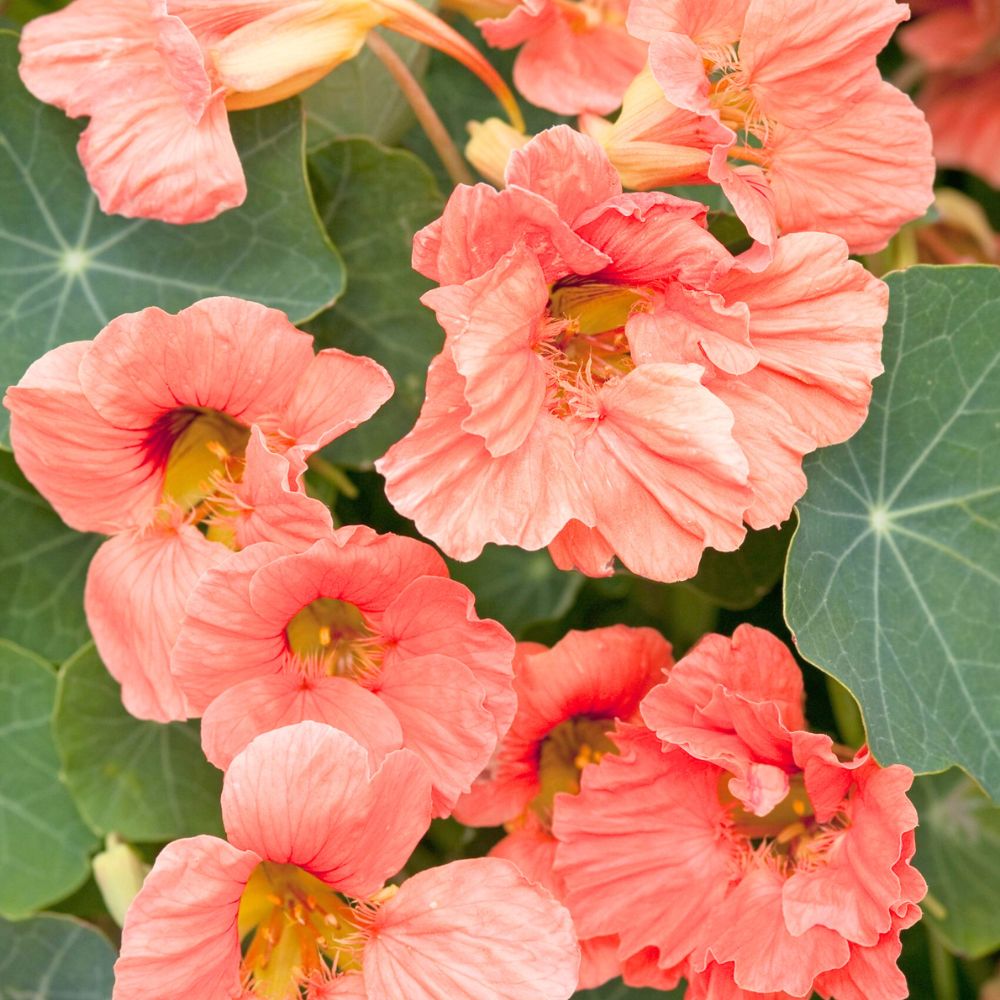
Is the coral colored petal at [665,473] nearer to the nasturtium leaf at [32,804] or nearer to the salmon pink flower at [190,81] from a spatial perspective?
the salmon pink flower at [190,81]

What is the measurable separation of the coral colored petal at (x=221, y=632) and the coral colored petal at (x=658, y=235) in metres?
0.29

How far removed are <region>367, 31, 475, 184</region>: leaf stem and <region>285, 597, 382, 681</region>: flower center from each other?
0.39m

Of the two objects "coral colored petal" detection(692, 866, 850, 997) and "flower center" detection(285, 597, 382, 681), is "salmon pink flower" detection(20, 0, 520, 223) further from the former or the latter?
"coral colored petal" detection(692, 866, 850, 997)

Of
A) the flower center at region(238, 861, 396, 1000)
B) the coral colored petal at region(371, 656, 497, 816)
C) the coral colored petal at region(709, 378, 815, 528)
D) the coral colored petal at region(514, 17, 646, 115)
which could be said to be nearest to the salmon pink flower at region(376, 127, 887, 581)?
the coral colored petal at region(709, 378, 815, 528)

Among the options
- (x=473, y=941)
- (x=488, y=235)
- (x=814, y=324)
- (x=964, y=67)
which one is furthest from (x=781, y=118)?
(x=964, y=67)

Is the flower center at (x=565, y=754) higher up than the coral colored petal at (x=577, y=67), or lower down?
lower down

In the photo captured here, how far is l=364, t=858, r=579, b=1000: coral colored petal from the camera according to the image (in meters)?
0.76

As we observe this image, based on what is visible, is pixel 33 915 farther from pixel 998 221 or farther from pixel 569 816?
pixel 998 221

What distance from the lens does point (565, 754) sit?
3.30 feet

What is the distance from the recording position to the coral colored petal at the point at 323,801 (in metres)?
0.73

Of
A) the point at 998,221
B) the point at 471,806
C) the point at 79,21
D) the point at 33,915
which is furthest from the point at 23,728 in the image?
the point at 998,221

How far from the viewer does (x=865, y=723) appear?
835 millimetres

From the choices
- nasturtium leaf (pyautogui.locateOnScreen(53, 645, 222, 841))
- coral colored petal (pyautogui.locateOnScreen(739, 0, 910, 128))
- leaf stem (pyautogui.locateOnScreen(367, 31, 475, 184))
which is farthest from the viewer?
nasturtium leaf (pyautogui.locateOnScreen(53, 645, 222, 841))

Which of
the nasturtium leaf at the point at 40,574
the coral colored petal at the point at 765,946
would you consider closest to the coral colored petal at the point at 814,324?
the coral colored petal at the point at 765,946
